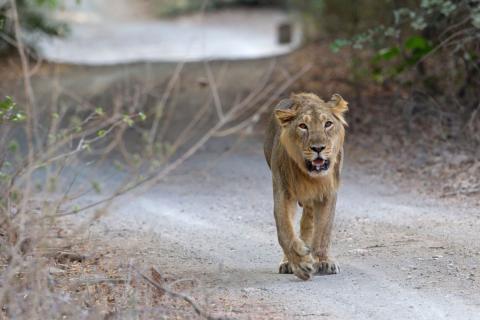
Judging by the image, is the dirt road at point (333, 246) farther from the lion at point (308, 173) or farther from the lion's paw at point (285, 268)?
the lion at point (308, 173)

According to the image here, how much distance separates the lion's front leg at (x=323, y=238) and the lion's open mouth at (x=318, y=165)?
16.5 inches

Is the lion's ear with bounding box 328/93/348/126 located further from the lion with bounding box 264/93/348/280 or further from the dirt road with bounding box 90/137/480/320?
the dirt road with bounding box 90/137/480/320

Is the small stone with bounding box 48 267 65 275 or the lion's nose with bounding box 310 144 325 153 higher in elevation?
the lion's nose with bounding box 310 144 325 153

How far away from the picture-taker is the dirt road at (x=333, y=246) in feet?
23.2

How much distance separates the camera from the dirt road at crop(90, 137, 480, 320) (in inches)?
278

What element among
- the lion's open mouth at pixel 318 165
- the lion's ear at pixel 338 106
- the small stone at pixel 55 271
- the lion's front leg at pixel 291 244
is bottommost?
the small stone at pixel 55 271

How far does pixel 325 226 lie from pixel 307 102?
3.50 feet

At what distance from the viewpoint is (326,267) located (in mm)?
7953

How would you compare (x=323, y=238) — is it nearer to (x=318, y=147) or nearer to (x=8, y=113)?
(x=318, y=147)

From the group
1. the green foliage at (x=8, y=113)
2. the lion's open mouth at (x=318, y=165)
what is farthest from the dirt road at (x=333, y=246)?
the green foliage at (x=8, y=113)

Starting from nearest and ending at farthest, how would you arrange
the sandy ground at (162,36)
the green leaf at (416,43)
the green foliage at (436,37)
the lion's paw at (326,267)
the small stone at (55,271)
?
the lion's paw at (326,267)
the small stone at (55,271)
the green foliage at (436,37)
the green leaf at (416,43)
the sandy ground at (162,36)

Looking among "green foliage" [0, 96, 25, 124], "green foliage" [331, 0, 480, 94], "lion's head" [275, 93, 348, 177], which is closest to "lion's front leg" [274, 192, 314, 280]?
"lion's head" [275, 93, 348, 177]

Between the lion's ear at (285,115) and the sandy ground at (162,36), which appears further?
the sandy ground at (162,36)

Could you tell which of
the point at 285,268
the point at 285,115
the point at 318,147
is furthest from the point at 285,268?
the point at 285,115
